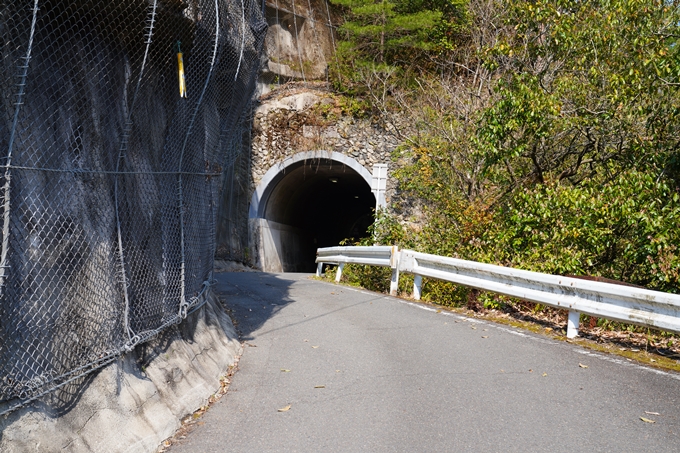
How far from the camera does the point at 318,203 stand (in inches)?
1214

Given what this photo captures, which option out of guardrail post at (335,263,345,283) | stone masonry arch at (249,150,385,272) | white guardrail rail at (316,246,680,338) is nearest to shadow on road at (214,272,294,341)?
guardrail post at (335,263,345,283)

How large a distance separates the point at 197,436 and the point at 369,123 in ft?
63.1

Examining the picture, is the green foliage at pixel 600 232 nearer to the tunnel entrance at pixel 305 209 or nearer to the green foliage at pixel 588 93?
the green foliage at pixel 588 93

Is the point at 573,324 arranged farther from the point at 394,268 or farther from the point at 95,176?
the point at 95,176

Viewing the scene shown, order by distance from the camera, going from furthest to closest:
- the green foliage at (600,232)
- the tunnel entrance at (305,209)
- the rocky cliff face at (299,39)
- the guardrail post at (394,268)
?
the rocky cliff face at (299,39) < the tunnel entrance at (305,209) < the guardrail post at (394,268) < the green foliage at (600,232)

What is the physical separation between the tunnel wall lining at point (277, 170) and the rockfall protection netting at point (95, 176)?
1598 centimetres

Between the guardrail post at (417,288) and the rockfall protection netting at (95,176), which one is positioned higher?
the rockfall protection netting at (95,176)

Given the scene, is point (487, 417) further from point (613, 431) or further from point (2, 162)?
point (2, 162)

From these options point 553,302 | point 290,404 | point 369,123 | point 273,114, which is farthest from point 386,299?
point 273,114

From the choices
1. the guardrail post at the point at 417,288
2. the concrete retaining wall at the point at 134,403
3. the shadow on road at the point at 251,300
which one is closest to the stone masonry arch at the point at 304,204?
the shadow on road at the point at 251,300

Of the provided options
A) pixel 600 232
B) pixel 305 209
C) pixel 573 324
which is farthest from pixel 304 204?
pixel 573 324

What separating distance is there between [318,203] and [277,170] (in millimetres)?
7731

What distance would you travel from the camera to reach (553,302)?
7656mm

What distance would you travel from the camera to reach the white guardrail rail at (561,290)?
6355mm
